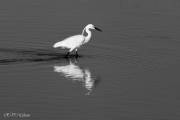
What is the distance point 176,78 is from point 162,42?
585 cm

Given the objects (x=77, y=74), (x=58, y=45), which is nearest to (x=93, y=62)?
(x=77, y=74)

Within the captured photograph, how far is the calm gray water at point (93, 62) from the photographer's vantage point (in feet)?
49.0

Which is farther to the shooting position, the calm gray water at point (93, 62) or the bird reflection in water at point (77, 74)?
the bird reflection in water at point (77, 74)

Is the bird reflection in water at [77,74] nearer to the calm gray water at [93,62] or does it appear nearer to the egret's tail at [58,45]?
the calm gray water at [93,62]

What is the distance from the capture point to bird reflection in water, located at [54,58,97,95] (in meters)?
17.6

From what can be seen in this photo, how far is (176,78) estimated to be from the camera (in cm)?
1820

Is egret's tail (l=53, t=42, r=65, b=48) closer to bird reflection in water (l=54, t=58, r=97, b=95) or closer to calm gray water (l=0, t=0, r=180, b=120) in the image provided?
calm gray water (l=0, t=0, r=180, b=120)

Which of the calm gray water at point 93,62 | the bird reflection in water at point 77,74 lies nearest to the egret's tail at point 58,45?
the calm gray water at point 93,62

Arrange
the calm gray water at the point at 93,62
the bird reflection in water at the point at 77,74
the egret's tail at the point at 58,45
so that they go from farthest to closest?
the egret's tail at the point at 58,45 → the bird reflection in water at the point at 77,74 → the calm gray water at the point at 93,62

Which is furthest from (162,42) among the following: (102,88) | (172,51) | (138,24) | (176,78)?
(102,88)

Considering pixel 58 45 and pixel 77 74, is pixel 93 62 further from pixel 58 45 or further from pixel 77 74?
pixel 58 45

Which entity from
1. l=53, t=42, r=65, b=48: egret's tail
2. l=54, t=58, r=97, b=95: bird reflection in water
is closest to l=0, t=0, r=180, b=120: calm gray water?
l=54, t=58, r=97, b=95: bird reflection in water

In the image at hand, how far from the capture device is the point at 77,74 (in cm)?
1880

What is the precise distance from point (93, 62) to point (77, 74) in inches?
69.9
